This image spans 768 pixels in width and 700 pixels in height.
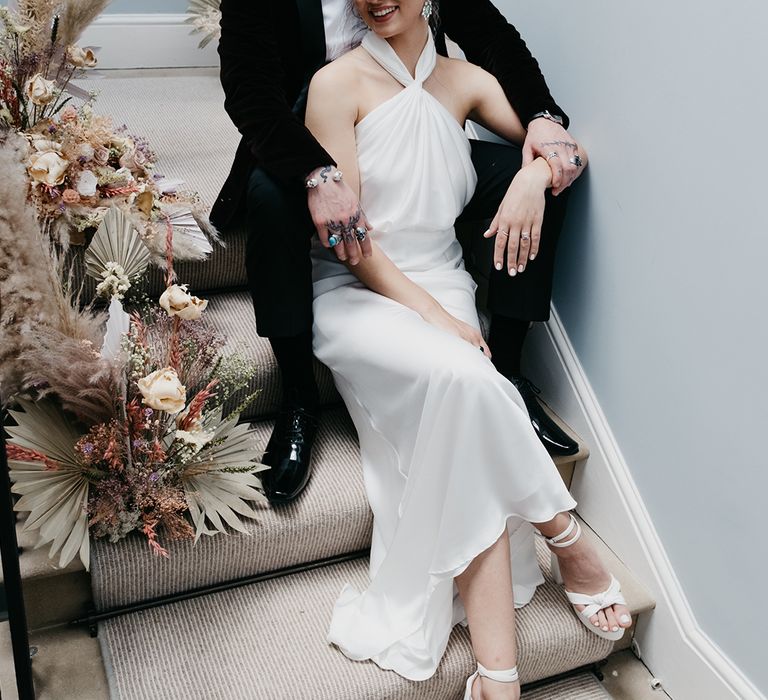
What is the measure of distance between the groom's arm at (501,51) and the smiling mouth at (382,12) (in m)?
0.34

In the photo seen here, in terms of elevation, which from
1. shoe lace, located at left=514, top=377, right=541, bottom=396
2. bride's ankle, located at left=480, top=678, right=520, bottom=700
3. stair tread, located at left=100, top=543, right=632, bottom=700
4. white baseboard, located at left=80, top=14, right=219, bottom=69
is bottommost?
stair tread, located at left=100, top=543, right=632, bottom=700

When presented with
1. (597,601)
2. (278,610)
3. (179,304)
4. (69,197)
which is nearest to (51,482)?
(179,304)

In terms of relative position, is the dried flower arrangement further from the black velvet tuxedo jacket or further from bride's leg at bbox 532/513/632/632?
bride's leg at bbox 532/513/632/632

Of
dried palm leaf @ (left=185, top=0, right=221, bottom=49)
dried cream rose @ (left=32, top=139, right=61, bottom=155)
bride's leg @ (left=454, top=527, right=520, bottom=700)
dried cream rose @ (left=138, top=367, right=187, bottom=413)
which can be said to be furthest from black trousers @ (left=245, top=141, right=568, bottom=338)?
dried palm leaf @ (left=185, top=0, right=221, bottom=49)

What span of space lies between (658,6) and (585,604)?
114cm

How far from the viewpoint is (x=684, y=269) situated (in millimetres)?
1603

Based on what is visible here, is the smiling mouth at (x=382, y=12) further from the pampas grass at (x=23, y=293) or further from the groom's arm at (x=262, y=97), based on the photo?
the pampas grass at (x=23, y=293)

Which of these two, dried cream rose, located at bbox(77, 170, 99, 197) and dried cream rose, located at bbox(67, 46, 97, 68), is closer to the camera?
dried cream rose, located at bbox(77, 170, 99, 197)

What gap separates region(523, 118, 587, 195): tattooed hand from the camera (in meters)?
1.78

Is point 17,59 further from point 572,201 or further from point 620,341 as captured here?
point 620,341

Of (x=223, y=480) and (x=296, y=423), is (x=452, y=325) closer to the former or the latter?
(x=296, y=423)

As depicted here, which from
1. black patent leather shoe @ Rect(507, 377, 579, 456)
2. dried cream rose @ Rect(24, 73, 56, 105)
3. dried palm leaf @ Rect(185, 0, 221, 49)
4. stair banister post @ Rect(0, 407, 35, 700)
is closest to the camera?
stair banister post @ Rect(0, 407, 35, 700)

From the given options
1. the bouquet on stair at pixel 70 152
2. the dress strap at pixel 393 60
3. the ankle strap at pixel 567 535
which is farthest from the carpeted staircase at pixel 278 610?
the dress strap at pixel 393 60

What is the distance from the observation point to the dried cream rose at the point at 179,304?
4.81 feet
